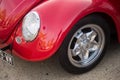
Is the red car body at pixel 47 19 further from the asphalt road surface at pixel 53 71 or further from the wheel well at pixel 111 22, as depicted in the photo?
the asphalt road surface at pixel 53 71

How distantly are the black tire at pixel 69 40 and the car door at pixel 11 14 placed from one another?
0.51 m

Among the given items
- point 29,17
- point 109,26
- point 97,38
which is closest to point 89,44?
point 97,38

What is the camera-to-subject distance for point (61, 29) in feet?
8.22

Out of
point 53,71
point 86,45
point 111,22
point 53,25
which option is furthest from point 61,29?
point 53,71

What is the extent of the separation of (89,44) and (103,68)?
14.2 inches

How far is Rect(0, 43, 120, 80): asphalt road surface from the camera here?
9.91ft

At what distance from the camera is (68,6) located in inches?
102

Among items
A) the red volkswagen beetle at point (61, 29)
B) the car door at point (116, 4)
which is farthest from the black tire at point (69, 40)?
the car door at point (116, 4)

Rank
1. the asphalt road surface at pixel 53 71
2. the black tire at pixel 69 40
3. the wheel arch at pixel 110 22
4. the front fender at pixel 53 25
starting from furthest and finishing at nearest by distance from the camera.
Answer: the asphalt road surface at pixel 53 71, the wheel arch at pixel 110 22, the black tire at pixel 69 40, the front fender at pixel 53 25

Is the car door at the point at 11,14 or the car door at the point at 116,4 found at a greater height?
the car door at the point at 116,4

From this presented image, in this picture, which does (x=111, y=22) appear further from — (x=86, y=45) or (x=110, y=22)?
(x=86, y=45)

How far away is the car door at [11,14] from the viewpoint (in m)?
2.78

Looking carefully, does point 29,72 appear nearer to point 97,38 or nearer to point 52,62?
point 52,62

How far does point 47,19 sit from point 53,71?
793 millimetres
